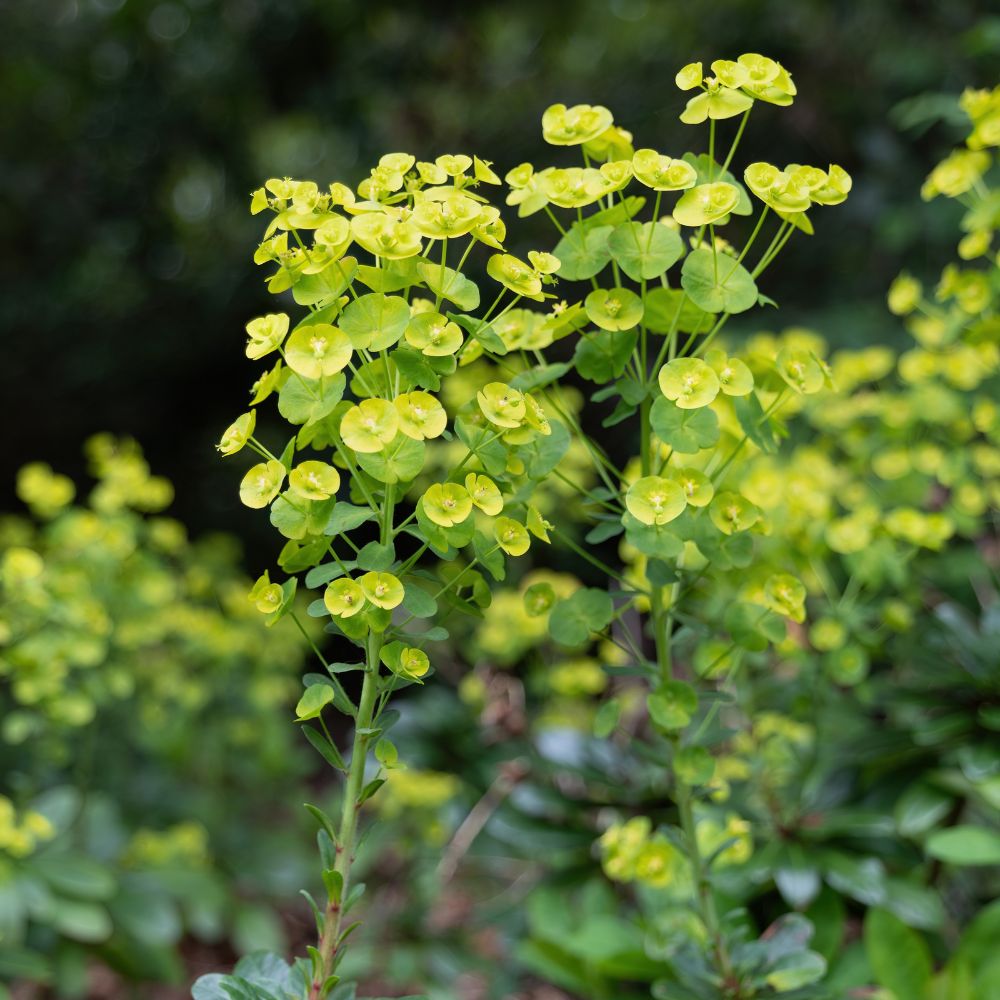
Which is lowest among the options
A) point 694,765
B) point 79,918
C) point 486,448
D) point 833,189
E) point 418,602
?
point 79,918

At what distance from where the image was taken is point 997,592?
1.96 meters

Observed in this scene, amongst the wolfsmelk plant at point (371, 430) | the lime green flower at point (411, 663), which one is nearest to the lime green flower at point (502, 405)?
the wolfsmelk plant at point (371, 430)

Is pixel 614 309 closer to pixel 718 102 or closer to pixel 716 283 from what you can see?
pixel 716 283

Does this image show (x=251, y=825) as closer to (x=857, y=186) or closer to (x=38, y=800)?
(x=38, y=800)

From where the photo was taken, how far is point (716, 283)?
36.9 inches

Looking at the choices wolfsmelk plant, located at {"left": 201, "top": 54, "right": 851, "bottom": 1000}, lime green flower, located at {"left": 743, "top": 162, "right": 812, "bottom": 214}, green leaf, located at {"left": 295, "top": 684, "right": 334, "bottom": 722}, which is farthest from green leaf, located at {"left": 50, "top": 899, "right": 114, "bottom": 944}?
lime green flower, located at {"left": 743, "top": 162, "right": 812, "bottom": 214}

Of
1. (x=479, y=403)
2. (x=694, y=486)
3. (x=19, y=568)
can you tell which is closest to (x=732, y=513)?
(x=694, y=486)

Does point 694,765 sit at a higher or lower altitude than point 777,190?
lower

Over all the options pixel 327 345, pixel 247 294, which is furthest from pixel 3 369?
pixel 327 345

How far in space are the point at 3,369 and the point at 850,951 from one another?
11.8 feet

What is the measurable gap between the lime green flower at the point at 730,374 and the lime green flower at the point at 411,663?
1.23 ft

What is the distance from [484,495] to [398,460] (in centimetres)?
8

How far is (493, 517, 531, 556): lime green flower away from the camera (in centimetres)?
89

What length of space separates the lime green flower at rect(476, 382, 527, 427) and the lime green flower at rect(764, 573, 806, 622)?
0.38 meters
